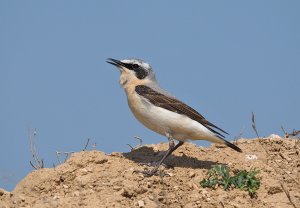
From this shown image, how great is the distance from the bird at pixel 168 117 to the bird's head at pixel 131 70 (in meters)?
0.12

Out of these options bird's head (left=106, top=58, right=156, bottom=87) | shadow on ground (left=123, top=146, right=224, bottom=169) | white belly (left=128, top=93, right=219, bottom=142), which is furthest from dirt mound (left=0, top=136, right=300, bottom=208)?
bird's head (left=106, top=58, right=156, bottom=87)

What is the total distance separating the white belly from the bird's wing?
90mm

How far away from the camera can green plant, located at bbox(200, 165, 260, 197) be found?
9609 millimetres

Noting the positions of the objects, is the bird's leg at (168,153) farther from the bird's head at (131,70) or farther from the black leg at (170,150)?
the bird's head at (131,70)

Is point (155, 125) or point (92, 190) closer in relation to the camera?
point (92, 190)

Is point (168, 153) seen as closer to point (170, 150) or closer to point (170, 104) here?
point (170, 150)

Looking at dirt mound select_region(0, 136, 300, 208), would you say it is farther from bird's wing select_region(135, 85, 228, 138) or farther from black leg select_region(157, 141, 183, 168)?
bird's wing select_region(135, 85, 228, 138)

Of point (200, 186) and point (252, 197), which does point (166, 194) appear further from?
point (252, 197)

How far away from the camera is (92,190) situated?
9.51 m

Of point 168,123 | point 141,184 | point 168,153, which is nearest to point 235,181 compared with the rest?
point 141,184

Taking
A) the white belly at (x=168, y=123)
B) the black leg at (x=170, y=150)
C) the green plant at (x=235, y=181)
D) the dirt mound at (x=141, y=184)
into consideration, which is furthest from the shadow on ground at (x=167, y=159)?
the green plant at (x=235, y=181)

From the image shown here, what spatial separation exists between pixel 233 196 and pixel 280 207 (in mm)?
759

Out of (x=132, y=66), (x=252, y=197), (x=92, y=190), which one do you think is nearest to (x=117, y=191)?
(x=92, y=190)

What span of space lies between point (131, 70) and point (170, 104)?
114cm
